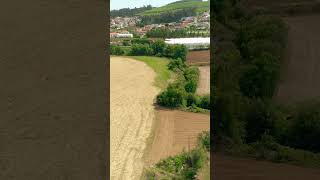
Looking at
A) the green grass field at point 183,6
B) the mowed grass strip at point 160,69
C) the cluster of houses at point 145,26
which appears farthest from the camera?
the green grass field at point 183,6

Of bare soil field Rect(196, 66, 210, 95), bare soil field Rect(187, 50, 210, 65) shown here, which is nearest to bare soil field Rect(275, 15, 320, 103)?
bare soil field Rect(196, 66, 210, 95)

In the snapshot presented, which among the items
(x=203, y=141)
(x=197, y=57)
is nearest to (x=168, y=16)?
(x=197, y=57)

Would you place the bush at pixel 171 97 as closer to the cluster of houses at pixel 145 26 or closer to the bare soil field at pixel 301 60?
the cluster of houses at pixel 145 26

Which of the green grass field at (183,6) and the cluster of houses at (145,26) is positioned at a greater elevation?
the green grass field at (183,6)
